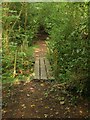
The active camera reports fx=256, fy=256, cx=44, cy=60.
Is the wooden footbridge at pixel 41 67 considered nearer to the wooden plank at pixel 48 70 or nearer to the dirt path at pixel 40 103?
the wooden plank at pixel 48 70

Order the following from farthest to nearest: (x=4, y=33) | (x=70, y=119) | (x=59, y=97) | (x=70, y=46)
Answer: (x=4, y=33) < (x=70, y=46) < (x=59, y=97) < (x=70, y=119)

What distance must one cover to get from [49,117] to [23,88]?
3.52ft

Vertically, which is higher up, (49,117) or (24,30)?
(24,30)

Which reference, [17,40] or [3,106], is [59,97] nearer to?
[3,106]

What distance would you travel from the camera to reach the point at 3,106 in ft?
11.9

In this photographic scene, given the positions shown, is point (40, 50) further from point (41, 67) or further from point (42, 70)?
point (42, 70)

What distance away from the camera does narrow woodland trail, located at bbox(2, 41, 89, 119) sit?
134 inches

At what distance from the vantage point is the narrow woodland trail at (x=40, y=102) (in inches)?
134

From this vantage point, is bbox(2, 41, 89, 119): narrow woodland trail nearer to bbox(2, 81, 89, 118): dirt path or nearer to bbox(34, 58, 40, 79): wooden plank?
bbox(2, 81, 89, 118): dirt path

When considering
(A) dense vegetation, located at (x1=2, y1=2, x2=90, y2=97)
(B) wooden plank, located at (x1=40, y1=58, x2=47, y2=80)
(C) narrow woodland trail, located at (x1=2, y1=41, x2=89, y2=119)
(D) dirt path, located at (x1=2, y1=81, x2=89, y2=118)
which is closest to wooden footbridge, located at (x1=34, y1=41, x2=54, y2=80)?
(B) wooden plank, located at (x1=40, y1=58, x2=47, y2=80)

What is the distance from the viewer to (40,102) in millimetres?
3736

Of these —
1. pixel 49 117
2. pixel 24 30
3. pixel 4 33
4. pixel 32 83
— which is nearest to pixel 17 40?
pixel 24 30

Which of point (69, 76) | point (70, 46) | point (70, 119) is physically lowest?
point (70, 119)

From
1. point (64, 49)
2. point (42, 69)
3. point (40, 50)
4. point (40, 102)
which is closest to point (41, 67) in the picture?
point (42, 69)
